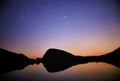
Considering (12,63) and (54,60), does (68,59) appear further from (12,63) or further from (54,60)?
(12,63)

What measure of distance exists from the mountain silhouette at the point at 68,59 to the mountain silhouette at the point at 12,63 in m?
0.13

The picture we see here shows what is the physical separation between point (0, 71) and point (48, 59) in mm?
395

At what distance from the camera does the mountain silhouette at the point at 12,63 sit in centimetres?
143

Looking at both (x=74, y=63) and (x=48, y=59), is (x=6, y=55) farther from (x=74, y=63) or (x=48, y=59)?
(x=74, y=63)

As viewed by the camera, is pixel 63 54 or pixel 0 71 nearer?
→ pixel 0 71

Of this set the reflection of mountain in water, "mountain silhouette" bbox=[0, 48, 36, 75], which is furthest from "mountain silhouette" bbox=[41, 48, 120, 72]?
"mountain silhouette" bbox=[0, 48, 36, 75]

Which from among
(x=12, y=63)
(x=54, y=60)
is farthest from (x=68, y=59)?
Answer: (x=12, y=63)

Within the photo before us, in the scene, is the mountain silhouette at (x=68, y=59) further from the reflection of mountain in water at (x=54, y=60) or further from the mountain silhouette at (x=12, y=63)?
the mountain silhouette at (x=12, y=63)

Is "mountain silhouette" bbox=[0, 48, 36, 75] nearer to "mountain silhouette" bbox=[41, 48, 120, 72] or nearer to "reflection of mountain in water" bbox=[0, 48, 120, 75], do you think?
"reflection of mountain in water" bbox=[0, 48, 120, 75]

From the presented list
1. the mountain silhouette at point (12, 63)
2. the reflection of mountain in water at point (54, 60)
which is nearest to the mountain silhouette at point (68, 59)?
the reflection of mountain in water at point (54, 60)

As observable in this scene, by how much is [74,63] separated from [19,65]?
0.45 metres

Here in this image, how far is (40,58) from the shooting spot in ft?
4.76

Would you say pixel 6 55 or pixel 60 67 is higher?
pixel 6 55

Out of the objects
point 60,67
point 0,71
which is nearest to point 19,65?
point 0,71
